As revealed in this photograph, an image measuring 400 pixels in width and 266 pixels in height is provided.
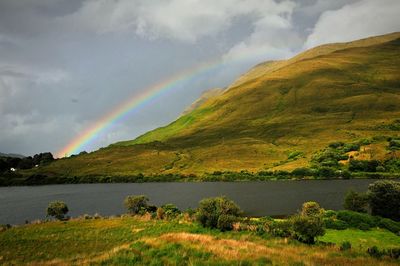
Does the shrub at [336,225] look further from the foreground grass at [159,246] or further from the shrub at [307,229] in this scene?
the shrub at [307,229]

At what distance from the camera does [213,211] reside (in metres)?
56.7

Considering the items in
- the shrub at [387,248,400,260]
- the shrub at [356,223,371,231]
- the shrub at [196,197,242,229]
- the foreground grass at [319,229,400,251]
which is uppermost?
the shrub at [196,197,242,229]

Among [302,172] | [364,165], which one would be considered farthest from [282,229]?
[364,165]

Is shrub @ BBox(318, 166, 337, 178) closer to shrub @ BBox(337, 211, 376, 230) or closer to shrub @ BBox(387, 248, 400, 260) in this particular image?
shrub @ BBox(337, 211, 376, 230)

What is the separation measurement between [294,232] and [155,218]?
31014 mm

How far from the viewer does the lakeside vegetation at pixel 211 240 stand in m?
29.5

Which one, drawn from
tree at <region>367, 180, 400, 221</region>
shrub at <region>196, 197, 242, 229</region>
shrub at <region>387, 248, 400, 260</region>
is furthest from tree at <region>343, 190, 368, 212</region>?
shrub at <region>387, 248, 400, 260</region>

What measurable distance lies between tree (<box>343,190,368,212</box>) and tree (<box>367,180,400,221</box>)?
1.89 m

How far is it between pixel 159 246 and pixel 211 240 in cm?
747

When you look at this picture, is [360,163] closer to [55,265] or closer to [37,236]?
[37,236]

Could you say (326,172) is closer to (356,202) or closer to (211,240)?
(356,202)

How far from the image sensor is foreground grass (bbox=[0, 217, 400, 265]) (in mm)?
28719

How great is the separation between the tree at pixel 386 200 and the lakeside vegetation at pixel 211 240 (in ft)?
1.13

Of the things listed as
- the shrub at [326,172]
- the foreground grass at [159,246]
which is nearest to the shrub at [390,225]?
the foreground grass at [159,246]
